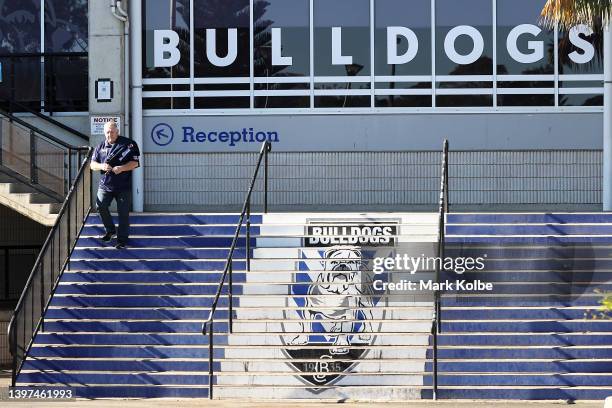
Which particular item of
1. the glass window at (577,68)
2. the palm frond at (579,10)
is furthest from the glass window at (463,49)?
the palm frond at (579,10)

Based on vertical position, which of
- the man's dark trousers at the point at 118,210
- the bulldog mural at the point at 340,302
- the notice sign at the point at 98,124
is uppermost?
the notice sign at the point at 98,124

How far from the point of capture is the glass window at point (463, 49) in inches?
774

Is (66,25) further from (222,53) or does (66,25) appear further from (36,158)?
(36,158)

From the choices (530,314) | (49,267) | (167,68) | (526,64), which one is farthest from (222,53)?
(530,314)

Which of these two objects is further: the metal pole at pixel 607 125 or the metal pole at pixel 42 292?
the metal pole at pixel 607 125

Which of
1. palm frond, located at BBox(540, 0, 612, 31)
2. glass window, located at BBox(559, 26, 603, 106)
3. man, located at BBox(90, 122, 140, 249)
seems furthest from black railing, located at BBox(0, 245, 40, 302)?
palm frond, located at BBox(540, 0, 612, 31)

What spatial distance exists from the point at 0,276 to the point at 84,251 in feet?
17.0

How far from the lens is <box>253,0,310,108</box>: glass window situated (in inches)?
779

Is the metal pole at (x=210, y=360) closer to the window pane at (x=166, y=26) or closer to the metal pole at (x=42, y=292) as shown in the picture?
the metal pole at (x=42, y=292)

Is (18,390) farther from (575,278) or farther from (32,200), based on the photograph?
(575,278)

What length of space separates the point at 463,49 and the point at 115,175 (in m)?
6.49

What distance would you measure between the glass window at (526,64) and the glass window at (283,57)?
3.26 m

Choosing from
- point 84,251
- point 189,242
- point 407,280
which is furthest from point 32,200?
point 407,280

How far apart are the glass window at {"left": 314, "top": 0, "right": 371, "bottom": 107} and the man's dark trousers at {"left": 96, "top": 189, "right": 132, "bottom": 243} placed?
14.2 feet
